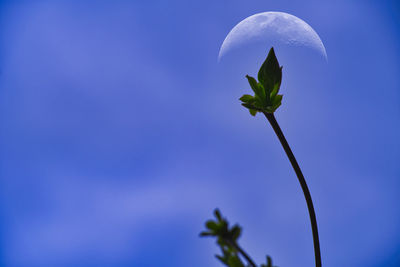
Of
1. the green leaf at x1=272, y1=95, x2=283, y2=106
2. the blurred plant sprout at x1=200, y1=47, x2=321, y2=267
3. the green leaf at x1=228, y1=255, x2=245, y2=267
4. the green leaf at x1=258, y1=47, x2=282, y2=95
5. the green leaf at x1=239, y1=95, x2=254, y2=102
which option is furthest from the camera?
the green leaf at x1=239, y1=95, x2=254, y2=102

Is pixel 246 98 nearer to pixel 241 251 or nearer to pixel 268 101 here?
pixel 268 101

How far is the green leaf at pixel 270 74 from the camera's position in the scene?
10.5ft

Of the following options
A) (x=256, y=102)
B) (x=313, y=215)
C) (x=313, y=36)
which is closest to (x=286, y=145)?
(x=256, y=102)

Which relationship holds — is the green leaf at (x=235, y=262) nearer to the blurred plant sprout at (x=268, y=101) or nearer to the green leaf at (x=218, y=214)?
the blurred plant sprout at (x=268, y=101)

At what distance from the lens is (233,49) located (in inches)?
134

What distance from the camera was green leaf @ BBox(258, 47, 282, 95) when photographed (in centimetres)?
321

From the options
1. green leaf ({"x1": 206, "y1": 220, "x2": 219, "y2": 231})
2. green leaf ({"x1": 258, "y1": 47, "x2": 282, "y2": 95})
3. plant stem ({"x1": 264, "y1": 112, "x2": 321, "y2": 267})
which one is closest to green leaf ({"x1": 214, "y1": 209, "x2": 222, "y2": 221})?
green leaf ({"x1": 206, "y1": 220, "x2": 219, "y2": 231})

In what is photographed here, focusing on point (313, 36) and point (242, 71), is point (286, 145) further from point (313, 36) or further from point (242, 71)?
point (313, 36)

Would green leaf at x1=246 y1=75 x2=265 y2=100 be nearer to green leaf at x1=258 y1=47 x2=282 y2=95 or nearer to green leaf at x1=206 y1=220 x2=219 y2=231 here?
green leaf at x1=258 y1=47 x2=282 y2=95

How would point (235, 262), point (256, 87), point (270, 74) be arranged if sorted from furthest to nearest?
1. point (256, 87)
2. point (270, 74)
3. point (235, 262)

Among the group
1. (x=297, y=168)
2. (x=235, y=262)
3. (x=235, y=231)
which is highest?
(x=297, y=168)

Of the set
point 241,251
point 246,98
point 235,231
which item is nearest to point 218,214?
point 235,231

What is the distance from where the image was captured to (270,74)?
10.6 feet

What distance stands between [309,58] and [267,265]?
245 centimetres
